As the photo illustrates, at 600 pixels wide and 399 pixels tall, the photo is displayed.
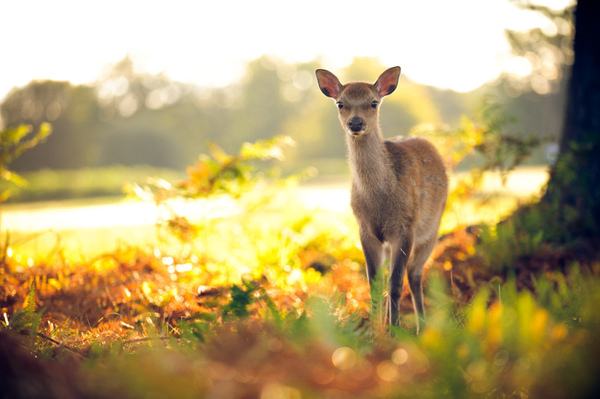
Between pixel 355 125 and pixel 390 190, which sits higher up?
pixel 355 125

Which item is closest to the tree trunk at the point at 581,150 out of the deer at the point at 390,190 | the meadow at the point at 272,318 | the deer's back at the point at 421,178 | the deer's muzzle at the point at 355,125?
the meadow at the point at 272,318

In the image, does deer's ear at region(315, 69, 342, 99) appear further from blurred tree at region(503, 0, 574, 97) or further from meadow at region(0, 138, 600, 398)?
blurred tree at region(503, 0, 574, 97)

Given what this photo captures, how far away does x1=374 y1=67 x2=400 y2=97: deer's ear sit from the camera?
4.93 metres

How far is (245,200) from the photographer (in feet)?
21.1

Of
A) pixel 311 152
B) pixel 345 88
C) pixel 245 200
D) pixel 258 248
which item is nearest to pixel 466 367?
pixel 345 88

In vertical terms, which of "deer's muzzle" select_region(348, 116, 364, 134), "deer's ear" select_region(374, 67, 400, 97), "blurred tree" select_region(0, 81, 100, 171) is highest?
"blurred tree" select_region(0, 81, 100, 171)

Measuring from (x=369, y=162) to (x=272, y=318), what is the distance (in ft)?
7.39

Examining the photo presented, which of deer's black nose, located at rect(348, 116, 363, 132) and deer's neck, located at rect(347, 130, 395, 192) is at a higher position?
deer's black nose, located at rect(348, 116, 363, 132)

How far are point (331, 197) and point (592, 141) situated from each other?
1100 centimetres

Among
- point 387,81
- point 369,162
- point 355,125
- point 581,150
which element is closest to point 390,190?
point 369,162

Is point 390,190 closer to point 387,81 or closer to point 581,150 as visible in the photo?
point 387,81

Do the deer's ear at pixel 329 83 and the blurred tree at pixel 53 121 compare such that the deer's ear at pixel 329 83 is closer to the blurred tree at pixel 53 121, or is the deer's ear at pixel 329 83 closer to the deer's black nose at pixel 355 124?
the deer's black nose at pixel 355 124

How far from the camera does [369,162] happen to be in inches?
172

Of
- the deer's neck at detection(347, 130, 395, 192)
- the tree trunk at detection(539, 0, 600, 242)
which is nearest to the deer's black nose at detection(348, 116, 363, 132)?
the deer's neck at detection(347, 130, 395, 192)
